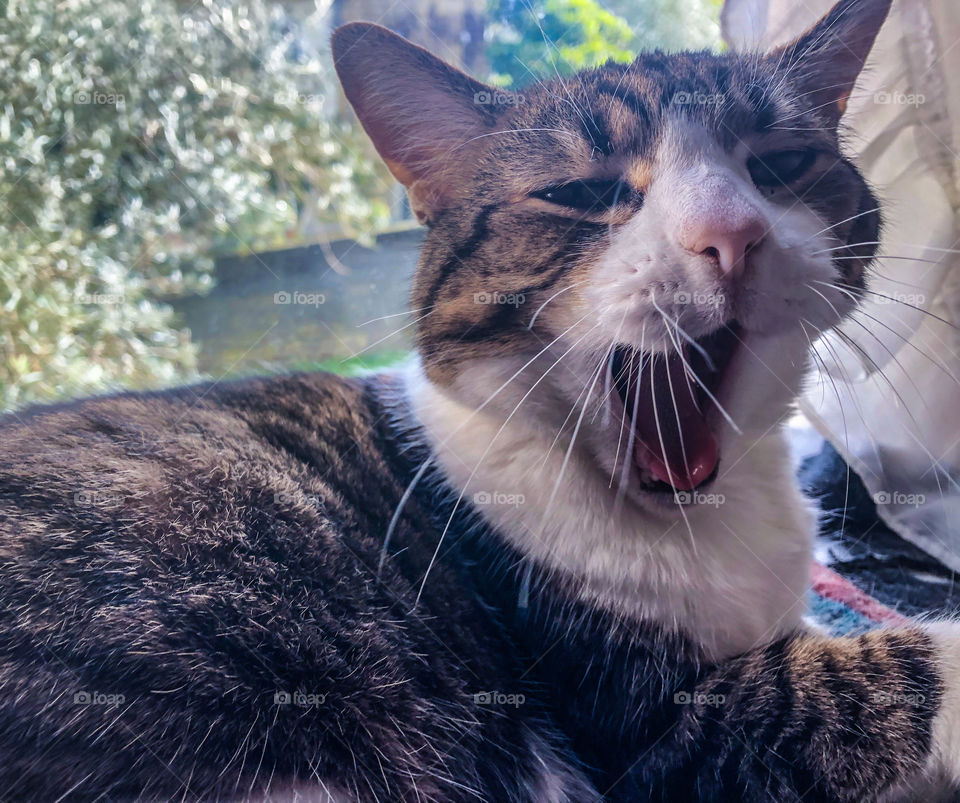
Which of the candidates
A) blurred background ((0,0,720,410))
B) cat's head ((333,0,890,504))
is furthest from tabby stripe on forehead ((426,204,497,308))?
blurred background ((0,0,720,410))

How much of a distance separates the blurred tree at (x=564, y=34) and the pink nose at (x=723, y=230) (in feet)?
1.03

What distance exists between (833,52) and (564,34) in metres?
0.34

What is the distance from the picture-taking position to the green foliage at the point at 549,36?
0.80 meters

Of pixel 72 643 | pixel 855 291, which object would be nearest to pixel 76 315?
pixel 72 643

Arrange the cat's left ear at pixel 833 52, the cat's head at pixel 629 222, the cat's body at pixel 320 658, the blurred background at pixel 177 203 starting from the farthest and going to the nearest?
the blurred background at pixel 177 203 → the cat's left ear at pixel 833 52 → the cat's head at pixel 629 222 → the cat's body at pixel 320 658

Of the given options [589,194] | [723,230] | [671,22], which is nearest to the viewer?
[723,230]

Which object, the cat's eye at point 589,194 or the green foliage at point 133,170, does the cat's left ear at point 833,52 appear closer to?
the cat's eye at point 589,194

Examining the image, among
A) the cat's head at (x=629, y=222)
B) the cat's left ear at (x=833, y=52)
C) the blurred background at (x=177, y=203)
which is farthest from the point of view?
the blurred background at (x=177, y=203)

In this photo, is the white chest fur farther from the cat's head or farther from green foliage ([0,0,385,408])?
green foliage ([0,0,385,408])

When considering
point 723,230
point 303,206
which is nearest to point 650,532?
point 723,230

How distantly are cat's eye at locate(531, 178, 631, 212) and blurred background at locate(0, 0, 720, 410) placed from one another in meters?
0.29

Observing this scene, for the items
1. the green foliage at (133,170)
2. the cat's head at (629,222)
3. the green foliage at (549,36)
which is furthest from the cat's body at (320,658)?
the green foliage at (549,36)

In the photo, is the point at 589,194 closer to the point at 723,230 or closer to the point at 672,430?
the point at 723,230

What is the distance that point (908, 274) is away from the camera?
2.85 feet
